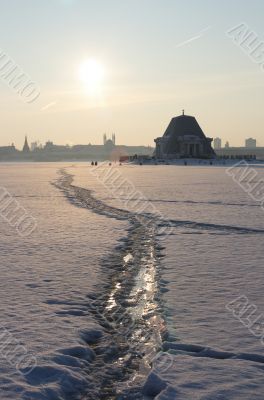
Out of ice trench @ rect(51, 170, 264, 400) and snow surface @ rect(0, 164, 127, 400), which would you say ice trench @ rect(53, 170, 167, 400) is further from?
snow surface @ rect(0, 164, 127, 400)

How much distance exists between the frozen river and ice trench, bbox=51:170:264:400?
1 centimetres

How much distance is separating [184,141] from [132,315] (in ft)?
293

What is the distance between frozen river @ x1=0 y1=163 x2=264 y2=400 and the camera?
383 centimetres

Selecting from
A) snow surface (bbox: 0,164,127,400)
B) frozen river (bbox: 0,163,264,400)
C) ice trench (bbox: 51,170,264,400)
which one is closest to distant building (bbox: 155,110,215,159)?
snow surface (bbox: 0,164,127,400)

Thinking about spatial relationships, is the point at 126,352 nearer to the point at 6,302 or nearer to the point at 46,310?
the point at 46,310

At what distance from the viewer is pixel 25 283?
677 cm

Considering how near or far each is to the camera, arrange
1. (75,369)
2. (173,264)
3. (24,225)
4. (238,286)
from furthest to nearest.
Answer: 1. (24,225)
2. (173,264)
3. (238,286)
4. (75,369)

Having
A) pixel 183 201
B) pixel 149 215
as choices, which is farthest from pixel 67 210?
pixel 183 201

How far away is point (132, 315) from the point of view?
5.55m

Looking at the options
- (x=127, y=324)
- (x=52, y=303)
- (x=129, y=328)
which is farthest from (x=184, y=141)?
(x=129, y=328)

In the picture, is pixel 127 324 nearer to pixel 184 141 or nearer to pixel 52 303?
pixel 52 303

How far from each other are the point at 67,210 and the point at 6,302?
1134 cm

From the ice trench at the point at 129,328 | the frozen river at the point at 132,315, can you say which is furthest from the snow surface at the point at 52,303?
the ice trench at the point at 129,328

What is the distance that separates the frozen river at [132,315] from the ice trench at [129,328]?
14mm
